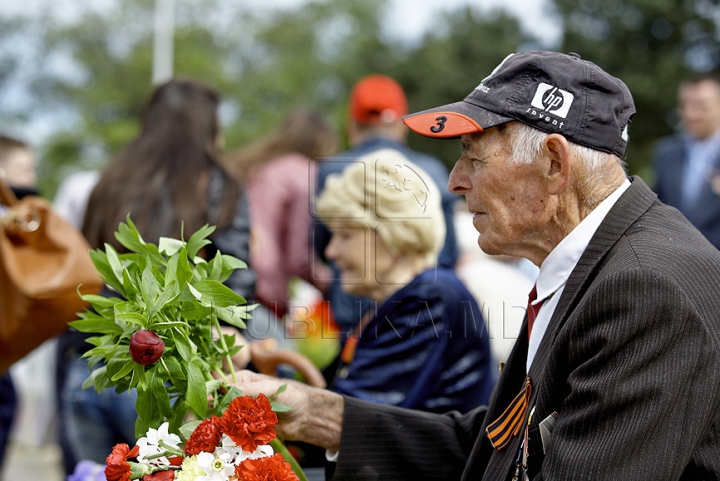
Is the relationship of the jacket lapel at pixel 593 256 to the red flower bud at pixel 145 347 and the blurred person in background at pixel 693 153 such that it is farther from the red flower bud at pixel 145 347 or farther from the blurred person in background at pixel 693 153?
the blurred person in background at pixel 693 153

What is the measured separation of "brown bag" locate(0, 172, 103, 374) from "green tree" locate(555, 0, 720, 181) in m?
28.9

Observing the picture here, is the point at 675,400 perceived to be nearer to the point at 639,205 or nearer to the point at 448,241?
the point at 639,205

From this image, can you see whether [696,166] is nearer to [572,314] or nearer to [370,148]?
[370,148]

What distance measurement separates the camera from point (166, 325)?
5.90 feet

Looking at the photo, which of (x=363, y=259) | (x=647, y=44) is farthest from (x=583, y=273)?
(x=647, y=44)

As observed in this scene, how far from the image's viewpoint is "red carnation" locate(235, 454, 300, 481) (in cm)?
165

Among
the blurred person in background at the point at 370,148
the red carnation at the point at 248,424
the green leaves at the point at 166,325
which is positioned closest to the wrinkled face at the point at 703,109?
the blurred person in background at the point at 370,148

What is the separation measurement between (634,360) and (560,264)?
16.6 inches

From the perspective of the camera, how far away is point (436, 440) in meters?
2.31

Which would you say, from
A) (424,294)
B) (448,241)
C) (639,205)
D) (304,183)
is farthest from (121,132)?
(639,205)

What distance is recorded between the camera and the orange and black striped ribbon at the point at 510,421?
1.81 m

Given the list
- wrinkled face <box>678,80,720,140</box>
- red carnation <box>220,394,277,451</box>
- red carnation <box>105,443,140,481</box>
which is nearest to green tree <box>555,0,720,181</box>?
wrinkled face <box>678,80,720,140</box>

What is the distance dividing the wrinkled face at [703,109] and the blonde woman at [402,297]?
137 inches

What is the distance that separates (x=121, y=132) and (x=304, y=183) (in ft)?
45.6
